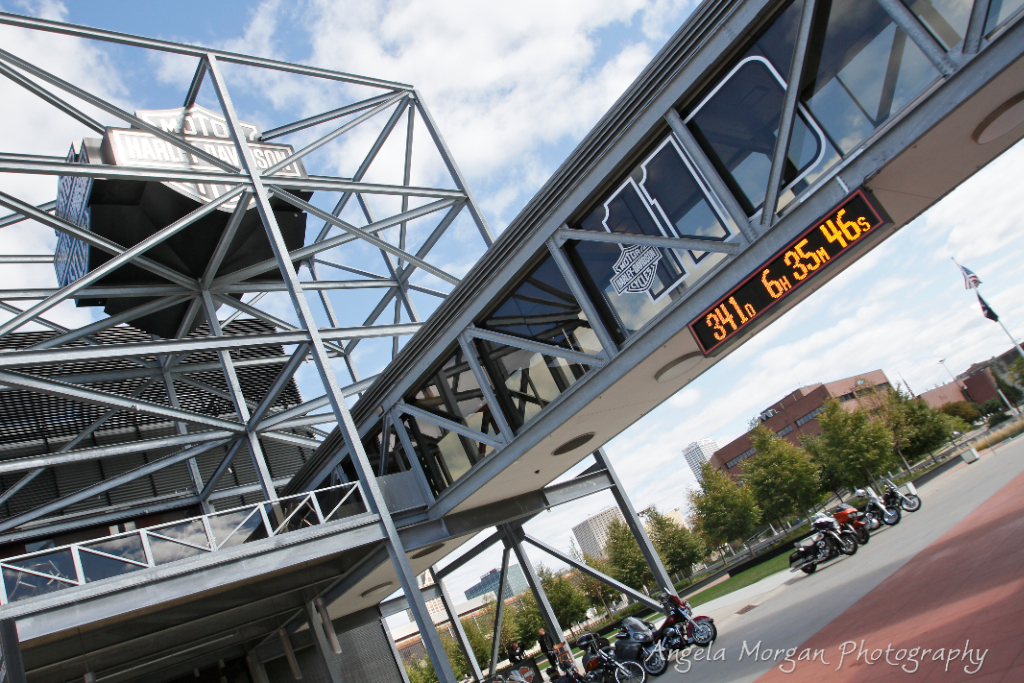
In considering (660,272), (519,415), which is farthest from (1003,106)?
(519,415)

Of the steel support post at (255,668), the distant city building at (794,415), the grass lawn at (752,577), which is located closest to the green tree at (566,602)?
the grass lawn at (752,577)

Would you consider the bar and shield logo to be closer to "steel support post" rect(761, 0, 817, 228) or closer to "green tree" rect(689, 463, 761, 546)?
"steel support post" rect(761, 0, 817, 228)

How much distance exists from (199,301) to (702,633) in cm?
1705

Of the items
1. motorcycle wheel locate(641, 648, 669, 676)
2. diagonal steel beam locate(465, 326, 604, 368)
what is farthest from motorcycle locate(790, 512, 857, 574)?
diagonal steel beam locate(465, 326, 604, 368)

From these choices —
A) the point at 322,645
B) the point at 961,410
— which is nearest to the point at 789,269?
the point at 322,645

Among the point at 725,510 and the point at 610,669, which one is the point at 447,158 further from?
the point at 725,510

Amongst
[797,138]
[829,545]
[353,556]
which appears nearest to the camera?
[797,138]

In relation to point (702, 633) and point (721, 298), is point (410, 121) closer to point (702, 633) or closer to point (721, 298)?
point (721, 298)

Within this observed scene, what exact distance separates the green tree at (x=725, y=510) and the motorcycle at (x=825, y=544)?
76.0 ft

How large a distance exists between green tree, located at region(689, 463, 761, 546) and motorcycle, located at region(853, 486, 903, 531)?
20.7 m

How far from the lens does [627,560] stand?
4259 cm

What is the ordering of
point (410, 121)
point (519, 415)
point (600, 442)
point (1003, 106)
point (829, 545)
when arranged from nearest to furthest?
point (1003, 106)
point (519, 415)
point (600, 442)
point (829, 545)
point (410, 121)

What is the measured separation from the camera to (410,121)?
64.0ft

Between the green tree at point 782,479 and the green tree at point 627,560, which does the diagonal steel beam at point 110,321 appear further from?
the green tree at point 782,479
